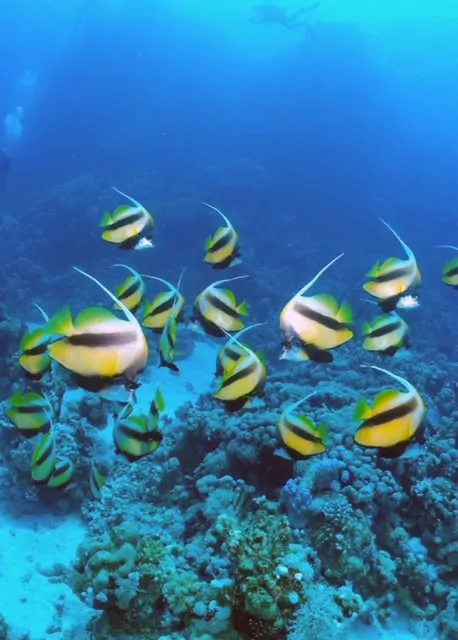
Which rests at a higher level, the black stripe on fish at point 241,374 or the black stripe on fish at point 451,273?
the black stripe on fish at point 451,273

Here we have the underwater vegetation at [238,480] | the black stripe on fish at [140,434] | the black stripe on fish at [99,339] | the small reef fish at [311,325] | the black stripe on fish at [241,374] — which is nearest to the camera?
the black stripe on fish at [99,339]

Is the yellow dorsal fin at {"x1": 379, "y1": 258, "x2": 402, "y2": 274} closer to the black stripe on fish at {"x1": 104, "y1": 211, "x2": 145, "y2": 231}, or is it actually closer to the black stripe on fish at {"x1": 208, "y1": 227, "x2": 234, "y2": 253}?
the black stripe on fish at {"x1": 208, "y1": 227, "x2": 234, "y2": 253}

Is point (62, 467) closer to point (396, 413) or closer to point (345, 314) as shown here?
point (345, 314)

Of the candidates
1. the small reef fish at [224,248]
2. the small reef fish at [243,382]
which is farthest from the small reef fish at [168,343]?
the small reef fish at [224,248]

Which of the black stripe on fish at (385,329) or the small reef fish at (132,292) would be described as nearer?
the black stripe on fish at (385,329)

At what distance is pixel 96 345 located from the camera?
2086mm

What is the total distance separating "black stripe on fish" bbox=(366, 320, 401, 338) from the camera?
13.1 feet

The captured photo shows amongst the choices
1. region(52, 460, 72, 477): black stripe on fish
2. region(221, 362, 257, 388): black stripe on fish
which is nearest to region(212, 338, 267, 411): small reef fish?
region(221, 362, 257, 388): black stripe on fish

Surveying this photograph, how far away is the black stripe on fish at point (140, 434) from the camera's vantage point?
12.7 feet

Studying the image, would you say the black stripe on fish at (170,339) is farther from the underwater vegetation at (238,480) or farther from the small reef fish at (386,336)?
the small reef fish at (386,336)

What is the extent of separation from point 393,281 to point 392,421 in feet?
5.50

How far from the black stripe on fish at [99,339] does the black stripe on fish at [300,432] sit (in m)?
1.89

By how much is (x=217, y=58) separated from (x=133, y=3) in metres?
12.5

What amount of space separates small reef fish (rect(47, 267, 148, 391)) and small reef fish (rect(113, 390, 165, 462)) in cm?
185
